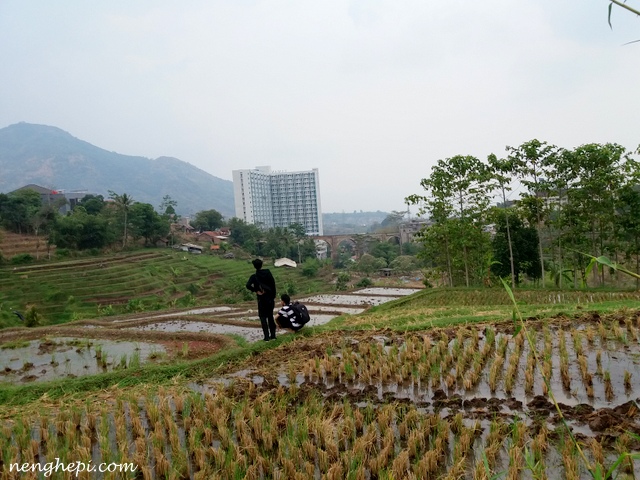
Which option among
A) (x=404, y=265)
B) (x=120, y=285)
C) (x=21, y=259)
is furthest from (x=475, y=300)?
(x=21, y=259)

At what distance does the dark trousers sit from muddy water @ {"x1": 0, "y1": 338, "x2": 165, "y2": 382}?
2.70 m

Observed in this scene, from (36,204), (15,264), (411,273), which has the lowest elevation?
(411,273)

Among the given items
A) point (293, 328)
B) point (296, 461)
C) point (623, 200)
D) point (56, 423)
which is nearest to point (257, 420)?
point (296, 461)

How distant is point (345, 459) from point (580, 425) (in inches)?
99.4

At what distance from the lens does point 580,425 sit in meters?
4.75

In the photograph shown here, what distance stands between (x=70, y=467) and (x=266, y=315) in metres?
4.88

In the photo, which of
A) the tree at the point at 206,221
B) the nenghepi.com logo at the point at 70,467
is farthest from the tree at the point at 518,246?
the tree at the point at 206,221

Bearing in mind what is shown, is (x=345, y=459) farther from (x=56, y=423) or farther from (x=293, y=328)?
(x=293, y=328)

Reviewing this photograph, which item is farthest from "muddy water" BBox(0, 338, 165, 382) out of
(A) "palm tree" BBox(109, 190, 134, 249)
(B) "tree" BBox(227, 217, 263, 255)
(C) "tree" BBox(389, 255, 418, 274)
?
(B) "tree" BBox(227, 217, 263, 255)

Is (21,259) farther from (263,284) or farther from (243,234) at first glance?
(263,284)

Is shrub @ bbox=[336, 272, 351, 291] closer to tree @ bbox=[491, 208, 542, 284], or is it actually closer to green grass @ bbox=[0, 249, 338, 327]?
green grass @ bbox=[0, 249, 338, 327]

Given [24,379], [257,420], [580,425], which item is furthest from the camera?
[24,379]

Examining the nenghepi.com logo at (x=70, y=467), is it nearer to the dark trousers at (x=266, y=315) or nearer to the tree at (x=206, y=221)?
the dark trousers at (x=266, y=315)

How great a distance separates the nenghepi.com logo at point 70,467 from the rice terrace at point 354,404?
0.06m
